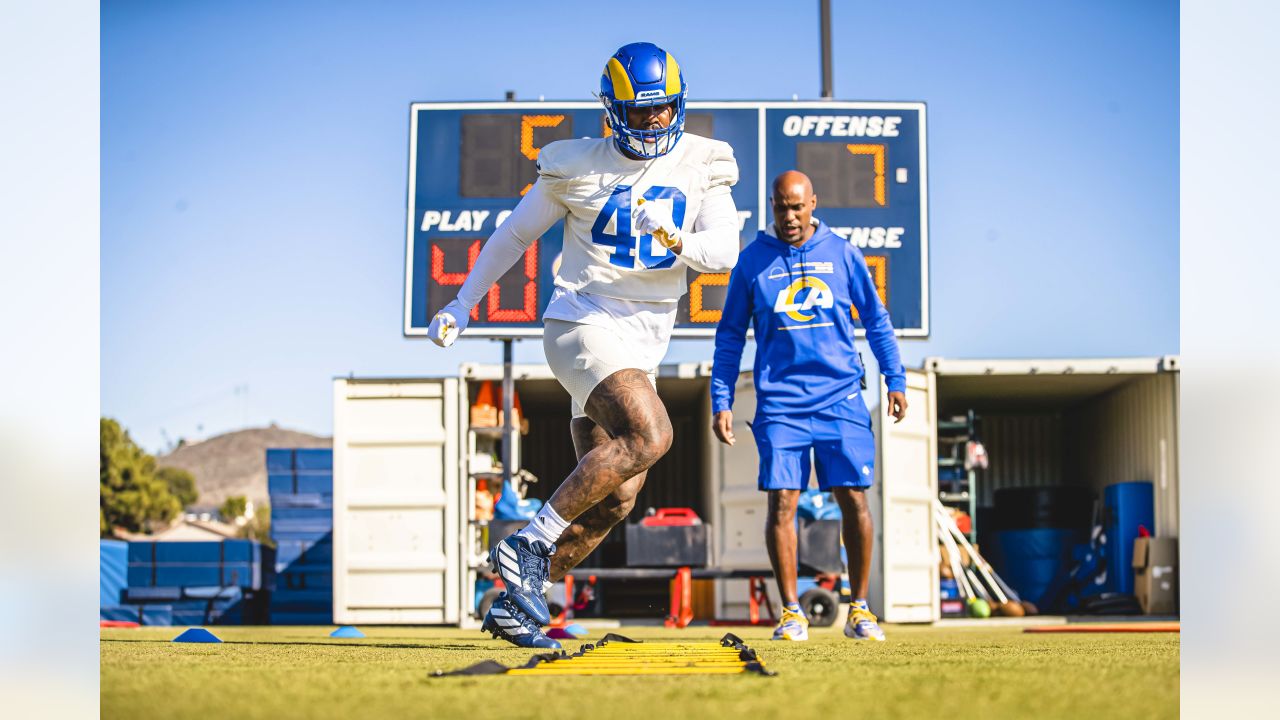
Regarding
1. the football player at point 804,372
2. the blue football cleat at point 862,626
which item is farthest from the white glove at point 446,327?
the blue football cleat at point 862,626

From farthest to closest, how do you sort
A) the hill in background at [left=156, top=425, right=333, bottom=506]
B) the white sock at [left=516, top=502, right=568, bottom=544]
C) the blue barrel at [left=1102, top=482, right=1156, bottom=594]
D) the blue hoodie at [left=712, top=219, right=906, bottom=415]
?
the hill in background at [left=156, top=425, right=333, bottom=506] < the blue barrel at [left=1102, top=482, right=1156, bottom=594] < the blue hoodie at [left=712, top=219, right=906, bottom=415] < the white sock at [left=516, top=502, right=568, bottom=544]

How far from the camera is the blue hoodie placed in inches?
229

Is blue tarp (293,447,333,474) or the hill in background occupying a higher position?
blue tarp (293,447,333,474)

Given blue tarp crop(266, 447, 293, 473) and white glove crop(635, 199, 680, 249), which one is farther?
blue tarp crop(266, 447, 293, 473)

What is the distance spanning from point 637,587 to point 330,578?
3.36 meters

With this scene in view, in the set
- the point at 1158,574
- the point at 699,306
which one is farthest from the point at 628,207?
the point at 1158,574

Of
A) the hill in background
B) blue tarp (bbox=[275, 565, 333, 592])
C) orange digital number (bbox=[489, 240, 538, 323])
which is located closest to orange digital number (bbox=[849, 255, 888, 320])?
orange digital number (bbox=[489, 240, 538, 323])

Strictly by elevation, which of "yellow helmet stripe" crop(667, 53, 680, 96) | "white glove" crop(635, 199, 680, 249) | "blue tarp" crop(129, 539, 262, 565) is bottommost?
"blue tarp" crop(129, 539, 262, 565)

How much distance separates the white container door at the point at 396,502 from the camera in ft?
42.0

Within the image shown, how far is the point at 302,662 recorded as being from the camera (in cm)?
375

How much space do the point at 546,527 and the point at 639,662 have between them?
0.92 meters

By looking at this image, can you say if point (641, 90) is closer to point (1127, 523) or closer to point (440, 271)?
point (440, 271)

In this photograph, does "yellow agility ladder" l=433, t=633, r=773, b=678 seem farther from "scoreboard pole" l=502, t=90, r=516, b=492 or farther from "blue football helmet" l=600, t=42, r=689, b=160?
"scoreboard pole" l=502, t=90, r=516, b=492
